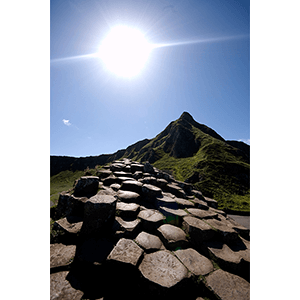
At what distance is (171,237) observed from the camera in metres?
2.78

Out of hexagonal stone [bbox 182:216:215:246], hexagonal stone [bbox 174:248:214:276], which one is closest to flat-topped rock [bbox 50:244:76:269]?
hexagonal stone [bbox 174:248:214:276]

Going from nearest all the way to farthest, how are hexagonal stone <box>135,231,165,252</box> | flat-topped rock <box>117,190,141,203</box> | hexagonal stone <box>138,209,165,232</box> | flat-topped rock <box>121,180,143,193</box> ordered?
1. hexagonal stone <box>135,231,165,252</box>
2. hexagonal stone <box>138,209,165,232</box>
3. flat-topped rock <box>117,190,141,203</box>
4. flat-topped rock <box>121,180,143,193</box>

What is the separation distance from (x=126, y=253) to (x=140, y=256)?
0.79ft

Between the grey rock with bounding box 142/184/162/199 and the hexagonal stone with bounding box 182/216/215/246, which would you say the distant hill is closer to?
the grey rock with bounding box 142/184/162/199

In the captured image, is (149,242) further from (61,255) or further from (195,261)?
(61,255)

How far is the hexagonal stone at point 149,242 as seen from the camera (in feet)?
8.20

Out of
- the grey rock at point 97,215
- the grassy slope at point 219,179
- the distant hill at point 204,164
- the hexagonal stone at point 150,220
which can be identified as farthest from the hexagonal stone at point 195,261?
the distant hill at point 204,164

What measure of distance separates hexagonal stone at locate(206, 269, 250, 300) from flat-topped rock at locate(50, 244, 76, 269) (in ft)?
7.51

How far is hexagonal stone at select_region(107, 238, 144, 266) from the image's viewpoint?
2030 mm
